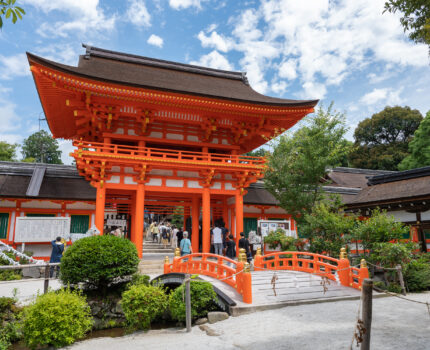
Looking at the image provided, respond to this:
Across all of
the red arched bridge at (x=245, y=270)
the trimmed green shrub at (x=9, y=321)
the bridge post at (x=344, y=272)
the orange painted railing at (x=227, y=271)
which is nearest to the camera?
the trimmed green shrub at (x=9, y=321)

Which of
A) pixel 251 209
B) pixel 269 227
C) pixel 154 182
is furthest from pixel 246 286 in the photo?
pixel 251 209

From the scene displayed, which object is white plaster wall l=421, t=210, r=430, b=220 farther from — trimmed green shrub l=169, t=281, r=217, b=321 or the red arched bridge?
trimmed green shrub l=169, t=281, r=217, b=321

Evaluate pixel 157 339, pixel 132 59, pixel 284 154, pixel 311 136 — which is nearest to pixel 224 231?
pixel 284 154

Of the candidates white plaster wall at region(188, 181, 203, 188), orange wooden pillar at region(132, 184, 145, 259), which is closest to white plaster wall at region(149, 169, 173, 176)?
orange wooden pillar at region(132, 184, 145, 259)

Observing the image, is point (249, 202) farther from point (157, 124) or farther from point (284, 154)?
point (157, 124)

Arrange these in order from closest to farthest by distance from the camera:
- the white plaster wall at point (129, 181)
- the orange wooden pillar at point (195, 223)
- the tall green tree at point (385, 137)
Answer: the white plaster wall at point (129, 181) < the orange wooden pillar at point (195, 223) < the tall green tree at point (385, 137)

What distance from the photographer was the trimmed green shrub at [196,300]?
881 cm

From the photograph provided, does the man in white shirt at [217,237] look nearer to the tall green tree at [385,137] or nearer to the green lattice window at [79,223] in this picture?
the green lattice window at [79,223]

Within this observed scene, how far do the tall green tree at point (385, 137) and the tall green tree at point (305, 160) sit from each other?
28.3 m

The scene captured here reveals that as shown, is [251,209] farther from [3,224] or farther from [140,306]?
[3,224]

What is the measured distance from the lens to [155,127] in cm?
1645

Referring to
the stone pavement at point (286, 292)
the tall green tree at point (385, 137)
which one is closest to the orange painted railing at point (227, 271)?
the stone pavement at point (286, 292)

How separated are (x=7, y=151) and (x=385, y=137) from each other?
52.1 meters

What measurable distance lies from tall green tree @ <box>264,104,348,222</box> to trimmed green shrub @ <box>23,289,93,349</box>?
10.9 m
